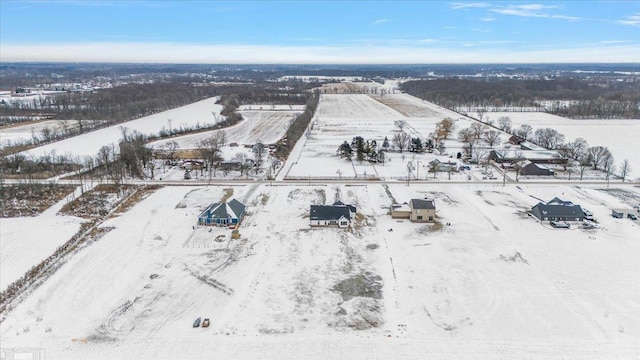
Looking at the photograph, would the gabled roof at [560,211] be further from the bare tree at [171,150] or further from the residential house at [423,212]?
the bare tree at [171,150]

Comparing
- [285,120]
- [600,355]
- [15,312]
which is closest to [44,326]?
[15,312]

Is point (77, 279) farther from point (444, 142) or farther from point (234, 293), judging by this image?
point (444, 142)

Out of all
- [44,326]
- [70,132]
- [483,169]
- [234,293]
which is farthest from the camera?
[70,132]

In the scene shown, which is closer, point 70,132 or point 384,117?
point 70,132

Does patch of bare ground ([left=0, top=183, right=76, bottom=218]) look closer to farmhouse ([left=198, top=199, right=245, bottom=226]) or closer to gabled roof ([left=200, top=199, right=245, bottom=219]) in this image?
farmhouse ([left=198, top=199, right=245, bottom=226])

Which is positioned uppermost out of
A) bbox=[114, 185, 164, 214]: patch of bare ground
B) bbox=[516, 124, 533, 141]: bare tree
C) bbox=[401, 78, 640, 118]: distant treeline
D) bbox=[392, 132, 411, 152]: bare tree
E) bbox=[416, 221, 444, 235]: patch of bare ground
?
bbox=[401, 78, 640, 118]: distant treeline

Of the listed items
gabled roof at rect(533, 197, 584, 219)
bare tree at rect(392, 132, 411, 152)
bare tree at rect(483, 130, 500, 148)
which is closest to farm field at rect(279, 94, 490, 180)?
bare tree at rect(392, 132, 411, 152)

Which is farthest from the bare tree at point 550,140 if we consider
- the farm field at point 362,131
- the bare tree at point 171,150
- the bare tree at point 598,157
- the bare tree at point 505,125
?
the bare tree at point 171,150
